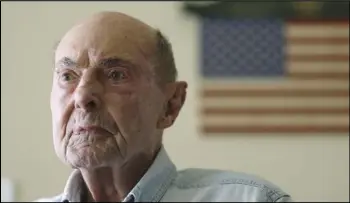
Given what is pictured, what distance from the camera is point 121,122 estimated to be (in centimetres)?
105

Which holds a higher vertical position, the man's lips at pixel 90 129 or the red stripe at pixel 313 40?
the man's lips at pixel 90 129

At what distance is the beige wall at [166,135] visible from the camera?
7.00 feet

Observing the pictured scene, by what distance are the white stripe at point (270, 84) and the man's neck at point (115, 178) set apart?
1156 mm

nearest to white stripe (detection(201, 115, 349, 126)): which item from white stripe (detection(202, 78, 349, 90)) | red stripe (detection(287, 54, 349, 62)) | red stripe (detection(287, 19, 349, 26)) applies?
white stripe (detection(202, 78, 349, 90))

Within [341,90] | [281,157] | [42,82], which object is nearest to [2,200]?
[42,82]

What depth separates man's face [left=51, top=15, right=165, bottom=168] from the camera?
103 cm

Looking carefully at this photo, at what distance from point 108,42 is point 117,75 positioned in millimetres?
58

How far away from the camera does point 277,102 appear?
2.28m

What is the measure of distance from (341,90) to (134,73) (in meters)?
1.36

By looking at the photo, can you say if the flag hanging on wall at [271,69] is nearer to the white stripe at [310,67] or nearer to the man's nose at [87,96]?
the white stripe at [310,67]

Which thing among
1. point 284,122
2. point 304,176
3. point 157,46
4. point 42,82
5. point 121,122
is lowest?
point 304,176

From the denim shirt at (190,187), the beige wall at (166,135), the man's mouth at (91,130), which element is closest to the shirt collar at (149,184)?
the denim shirt at (190,187)

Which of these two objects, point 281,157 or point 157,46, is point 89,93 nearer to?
point 157,46

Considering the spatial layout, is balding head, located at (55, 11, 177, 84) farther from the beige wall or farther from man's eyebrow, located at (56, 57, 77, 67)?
the beige wall
